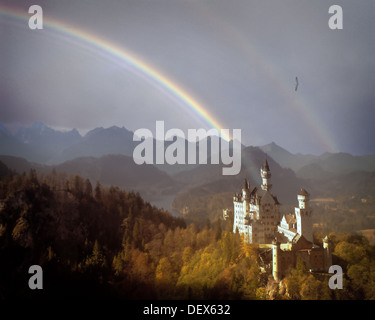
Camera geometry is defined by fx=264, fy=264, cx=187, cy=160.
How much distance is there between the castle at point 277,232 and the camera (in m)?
16.6

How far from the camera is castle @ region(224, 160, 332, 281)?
16578 millimetres

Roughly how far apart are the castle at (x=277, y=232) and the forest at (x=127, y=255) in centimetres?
71

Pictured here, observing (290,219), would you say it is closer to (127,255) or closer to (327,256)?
(327,256)

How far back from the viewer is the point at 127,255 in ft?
74.1

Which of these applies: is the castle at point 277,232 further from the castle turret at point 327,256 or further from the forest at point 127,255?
the forest at point 127,255

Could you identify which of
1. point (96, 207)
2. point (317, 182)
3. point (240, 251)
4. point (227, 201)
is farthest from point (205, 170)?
point (240, 251)

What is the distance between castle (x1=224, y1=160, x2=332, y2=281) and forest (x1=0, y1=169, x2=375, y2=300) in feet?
2.34

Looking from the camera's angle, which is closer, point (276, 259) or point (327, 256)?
point (276, 259)

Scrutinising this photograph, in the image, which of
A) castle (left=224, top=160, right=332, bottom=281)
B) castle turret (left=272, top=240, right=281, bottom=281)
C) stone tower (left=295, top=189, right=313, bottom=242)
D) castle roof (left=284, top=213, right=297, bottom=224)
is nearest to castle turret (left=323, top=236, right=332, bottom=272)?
castle (left=224, top=160, right=332, bottom=281)

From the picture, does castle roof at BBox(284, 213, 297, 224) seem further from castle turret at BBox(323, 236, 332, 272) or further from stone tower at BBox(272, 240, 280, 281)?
stone tower at BBox(272, 240, 280, 281)

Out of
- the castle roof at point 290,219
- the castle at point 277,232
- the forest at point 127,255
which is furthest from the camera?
the castle roof at point 290,219

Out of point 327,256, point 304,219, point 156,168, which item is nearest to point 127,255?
point 304,219

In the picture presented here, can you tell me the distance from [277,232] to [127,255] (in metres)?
12.6

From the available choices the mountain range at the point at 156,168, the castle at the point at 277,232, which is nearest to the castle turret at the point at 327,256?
the castle at the point at 277,232
